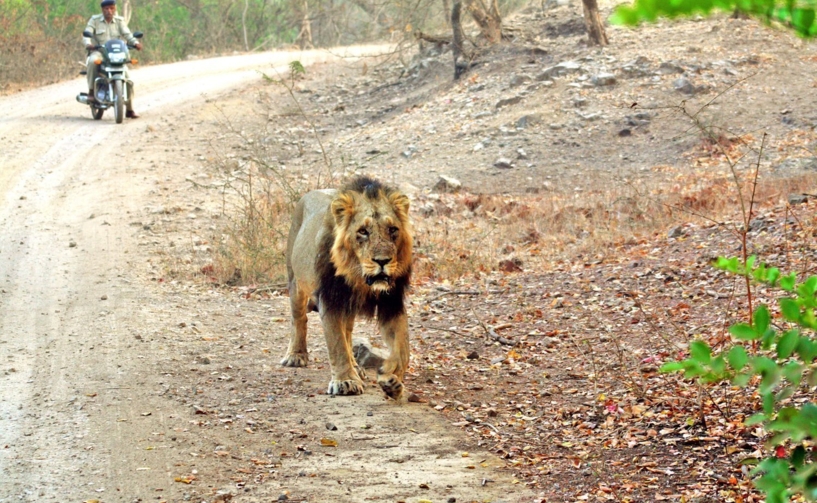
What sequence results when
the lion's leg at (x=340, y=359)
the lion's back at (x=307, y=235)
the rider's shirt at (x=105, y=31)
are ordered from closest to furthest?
the lion's leg at (x=340, y=359)
the lion's back at (x=307, y=235)
the rider's shirt at (x=105, y=31)

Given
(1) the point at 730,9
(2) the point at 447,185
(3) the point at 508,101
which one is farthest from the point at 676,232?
(1) the point at 730,9

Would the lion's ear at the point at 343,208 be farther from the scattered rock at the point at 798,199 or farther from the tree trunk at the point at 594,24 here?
the tree trunk at the point at 594,24

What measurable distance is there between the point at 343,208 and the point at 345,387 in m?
1.23

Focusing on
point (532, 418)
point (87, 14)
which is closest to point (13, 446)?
point (532, 418)

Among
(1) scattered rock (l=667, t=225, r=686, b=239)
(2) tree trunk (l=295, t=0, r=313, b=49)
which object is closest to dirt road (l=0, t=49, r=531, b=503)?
(1) scattered rock (l=667, t=225, r=686, b=239)

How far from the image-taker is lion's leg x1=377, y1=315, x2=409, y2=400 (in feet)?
21.2

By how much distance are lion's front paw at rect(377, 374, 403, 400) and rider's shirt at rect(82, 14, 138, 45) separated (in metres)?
14.6

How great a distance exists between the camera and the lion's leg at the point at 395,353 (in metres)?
6.46

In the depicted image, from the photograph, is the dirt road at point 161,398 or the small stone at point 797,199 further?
the small stone at point 797,199

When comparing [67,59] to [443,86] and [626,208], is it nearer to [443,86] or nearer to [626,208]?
[443,86]

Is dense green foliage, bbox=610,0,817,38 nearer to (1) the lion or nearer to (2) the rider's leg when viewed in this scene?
(1) the lion

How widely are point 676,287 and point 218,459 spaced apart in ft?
15.4

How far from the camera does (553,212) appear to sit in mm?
12539

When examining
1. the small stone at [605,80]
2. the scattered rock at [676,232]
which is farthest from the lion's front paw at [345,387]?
the small stone at [605,80]
